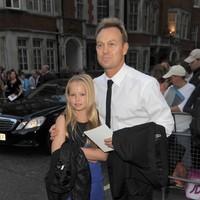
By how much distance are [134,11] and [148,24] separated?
249 cm

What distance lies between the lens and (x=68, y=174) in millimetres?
1963

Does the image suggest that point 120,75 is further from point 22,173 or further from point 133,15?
point 133,15

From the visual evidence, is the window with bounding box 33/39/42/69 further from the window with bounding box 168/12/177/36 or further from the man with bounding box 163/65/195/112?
the window with bounding box 168/12/177/36

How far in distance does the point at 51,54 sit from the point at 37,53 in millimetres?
1278

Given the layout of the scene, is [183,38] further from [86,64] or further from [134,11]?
[86,64]

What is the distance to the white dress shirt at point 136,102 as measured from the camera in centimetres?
193

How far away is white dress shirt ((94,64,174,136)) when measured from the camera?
193 centimetres

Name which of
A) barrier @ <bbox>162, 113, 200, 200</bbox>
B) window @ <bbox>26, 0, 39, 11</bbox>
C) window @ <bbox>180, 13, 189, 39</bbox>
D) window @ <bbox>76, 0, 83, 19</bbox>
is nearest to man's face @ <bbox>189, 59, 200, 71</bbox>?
barrier @ <bbox>162, 113, 200, 200</bbox>

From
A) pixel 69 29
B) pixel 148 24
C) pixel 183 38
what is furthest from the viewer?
pixel 183 38

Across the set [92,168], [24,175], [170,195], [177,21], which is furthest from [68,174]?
[177,21]

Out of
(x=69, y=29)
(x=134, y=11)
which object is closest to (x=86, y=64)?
(x=69, y=29)

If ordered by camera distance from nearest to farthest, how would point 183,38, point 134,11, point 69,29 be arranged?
point 69,29
point 134,11
point 183,38

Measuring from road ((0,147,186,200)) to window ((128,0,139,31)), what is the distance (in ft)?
75.9

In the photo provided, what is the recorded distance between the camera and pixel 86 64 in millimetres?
22312
